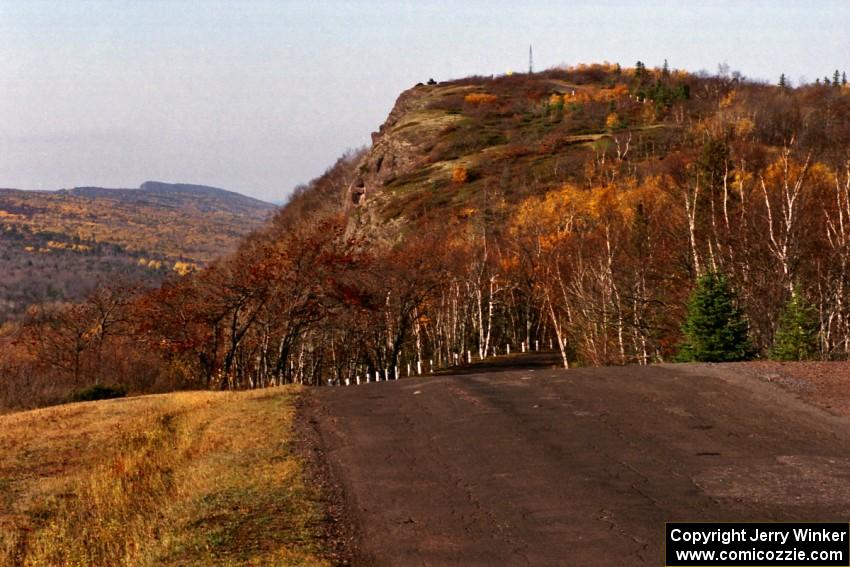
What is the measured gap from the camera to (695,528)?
916 centimetres

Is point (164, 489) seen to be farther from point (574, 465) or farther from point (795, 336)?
point (795, 336)

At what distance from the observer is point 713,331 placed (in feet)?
86.6

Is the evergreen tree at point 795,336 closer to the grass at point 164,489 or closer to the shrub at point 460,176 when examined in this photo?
the grass at point 164,489

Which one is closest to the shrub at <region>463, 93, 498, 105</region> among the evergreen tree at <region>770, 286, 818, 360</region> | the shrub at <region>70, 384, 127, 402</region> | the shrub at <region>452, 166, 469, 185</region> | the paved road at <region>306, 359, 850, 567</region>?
the shrub at <region>452, 166, 469, 185</region>

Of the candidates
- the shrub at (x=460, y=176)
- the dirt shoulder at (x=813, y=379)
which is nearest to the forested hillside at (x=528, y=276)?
the shrub at (x=460, y=176)

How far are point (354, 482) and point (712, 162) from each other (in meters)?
46.9

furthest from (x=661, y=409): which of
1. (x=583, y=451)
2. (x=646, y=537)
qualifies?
(x=646, y=537)

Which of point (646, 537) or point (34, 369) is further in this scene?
point (34, 369)

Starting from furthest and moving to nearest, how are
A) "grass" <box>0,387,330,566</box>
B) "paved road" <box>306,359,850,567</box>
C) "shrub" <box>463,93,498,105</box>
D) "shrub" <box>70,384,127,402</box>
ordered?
"shrub" <box>463,93,498,105</box> < "shrub" <box>70,384,127,402</box> < "grass" <box>0,387,330,566</box> < "paved road" <box>306,359,850,567</box>

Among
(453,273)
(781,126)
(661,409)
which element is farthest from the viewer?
(781,126)

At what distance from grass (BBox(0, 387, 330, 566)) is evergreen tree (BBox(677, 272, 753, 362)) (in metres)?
14.1

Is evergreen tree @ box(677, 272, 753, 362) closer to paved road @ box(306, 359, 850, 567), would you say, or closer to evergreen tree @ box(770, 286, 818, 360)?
evergreen tree @ box(770, 286, 818, 360)

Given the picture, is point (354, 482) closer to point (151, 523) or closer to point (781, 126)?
point (151, 523)

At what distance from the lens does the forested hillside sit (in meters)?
35.6
